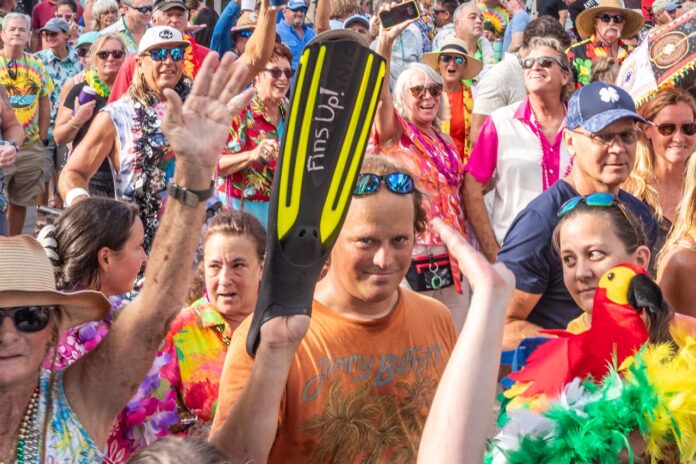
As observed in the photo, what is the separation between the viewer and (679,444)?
2.26m

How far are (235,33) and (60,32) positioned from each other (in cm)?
280

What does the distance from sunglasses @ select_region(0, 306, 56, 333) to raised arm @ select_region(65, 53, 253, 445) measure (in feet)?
0.51

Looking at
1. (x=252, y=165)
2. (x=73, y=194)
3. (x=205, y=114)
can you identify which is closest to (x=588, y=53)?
(x=252, y=165)

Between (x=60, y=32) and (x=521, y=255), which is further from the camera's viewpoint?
(x=60, y=32)

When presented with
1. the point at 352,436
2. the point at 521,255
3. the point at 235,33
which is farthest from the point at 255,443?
the point at 235,33

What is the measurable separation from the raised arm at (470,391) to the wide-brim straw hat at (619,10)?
6.87 meters

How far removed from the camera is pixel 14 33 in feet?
30.7

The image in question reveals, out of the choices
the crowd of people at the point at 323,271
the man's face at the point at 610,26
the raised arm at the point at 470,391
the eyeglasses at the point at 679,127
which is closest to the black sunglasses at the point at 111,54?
the crowd of people at the point at 323,271

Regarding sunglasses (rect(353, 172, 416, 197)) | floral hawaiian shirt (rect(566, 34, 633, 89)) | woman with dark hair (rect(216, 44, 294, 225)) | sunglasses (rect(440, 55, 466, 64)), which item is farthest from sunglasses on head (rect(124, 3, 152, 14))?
sunglasses (rect(353, 172, 416, 197))

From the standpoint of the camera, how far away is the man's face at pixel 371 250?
9.20 ft

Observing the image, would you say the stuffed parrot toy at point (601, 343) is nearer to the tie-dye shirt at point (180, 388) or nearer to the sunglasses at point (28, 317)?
the sunglasses at point (28, 317)

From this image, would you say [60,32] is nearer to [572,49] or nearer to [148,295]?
[572,49]

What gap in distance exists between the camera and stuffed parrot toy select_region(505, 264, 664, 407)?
8.36 feet

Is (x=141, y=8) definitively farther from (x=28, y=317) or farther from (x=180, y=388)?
(x=28, y=317)
